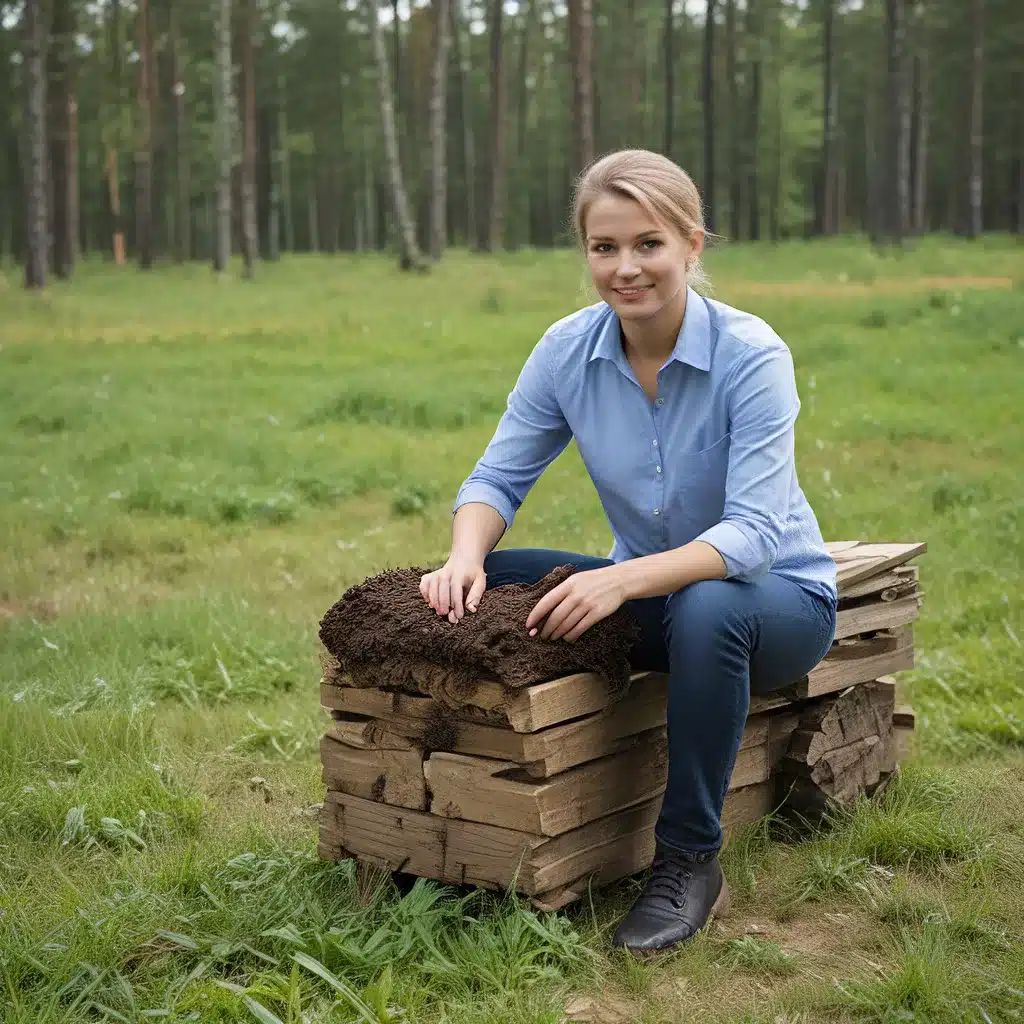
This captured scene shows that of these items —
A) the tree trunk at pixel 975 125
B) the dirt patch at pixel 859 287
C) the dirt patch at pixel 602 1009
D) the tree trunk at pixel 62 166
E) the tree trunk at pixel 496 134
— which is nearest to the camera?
the dirt patch at pixel 602 1009

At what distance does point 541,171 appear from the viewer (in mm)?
58469

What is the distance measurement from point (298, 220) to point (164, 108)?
25.7 meters

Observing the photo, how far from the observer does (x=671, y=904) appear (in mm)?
3287

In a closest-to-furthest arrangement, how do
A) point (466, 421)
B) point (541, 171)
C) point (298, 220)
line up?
point (466, 421), point (541, 171), point (298, 220)

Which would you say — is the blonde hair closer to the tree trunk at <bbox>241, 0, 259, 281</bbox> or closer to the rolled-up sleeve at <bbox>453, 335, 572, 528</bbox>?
the rolled-up sleeve at <bbox>453, 335, 572, 528</bbox>

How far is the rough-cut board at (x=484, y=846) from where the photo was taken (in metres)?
3.25

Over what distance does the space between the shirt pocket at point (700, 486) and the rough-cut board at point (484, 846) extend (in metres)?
0.80

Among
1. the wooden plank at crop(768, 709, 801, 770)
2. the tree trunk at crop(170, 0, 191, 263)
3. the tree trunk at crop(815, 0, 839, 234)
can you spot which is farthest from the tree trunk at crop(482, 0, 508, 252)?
the wooden plank at crop(768, 709, 801, 770)

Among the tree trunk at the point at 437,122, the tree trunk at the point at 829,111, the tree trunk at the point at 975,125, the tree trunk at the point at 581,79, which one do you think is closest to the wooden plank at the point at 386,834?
the tree trunk at the point at 581,79

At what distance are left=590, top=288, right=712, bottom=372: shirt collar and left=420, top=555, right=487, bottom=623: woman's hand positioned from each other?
699 mm

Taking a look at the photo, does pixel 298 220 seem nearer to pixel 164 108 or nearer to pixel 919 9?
pixel 164 108

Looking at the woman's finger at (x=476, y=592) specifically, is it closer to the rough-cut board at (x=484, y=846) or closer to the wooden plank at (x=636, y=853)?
the rough-cut board at (x=484, y=846)

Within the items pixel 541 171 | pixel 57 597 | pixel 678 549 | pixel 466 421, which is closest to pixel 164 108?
pixel 541 171

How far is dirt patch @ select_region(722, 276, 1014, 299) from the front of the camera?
17.9 m
